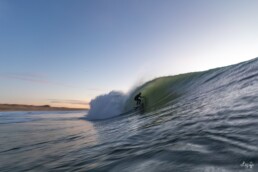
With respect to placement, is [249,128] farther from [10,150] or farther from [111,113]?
[111,113]

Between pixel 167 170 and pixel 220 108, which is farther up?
pixel 220 108

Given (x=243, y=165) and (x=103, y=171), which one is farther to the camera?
(x=103, y=171)

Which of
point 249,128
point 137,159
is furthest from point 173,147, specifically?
point 249,128

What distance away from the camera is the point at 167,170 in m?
3.04

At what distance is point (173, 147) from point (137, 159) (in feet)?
2.12

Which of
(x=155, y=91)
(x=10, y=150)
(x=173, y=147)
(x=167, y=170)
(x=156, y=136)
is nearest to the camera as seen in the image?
(x=167, y=170)

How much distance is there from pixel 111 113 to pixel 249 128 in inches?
529

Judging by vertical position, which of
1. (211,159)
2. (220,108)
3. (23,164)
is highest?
(220,108)

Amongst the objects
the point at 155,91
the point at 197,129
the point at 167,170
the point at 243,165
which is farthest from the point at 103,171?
the point at 155,91

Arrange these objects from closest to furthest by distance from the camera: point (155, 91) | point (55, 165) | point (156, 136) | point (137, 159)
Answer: point (137, 159) < point (55, 165) < point (156, 136) < point (155, 91)

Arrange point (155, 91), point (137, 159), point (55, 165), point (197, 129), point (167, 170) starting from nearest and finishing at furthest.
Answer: point (167, 170), point (137, 159), point (55, 165), point (197, 129), point (155, 91)

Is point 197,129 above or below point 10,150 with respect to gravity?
above

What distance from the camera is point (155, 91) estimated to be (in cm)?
1636

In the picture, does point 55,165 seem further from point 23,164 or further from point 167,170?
point 167,170
